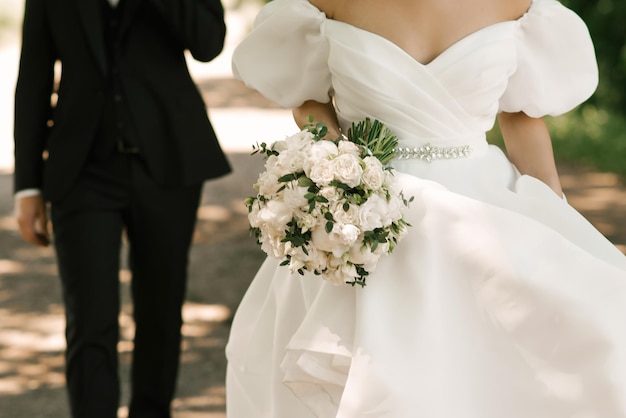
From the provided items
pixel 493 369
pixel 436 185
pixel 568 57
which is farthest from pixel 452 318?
pixel 568 57

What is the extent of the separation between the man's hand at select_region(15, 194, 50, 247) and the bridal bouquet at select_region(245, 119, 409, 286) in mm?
1750

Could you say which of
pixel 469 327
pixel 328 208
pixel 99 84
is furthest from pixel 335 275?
pixel 99 84

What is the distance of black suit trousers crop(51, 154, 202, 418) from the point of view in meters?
4.30

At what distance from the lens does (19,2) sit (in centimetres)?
2320

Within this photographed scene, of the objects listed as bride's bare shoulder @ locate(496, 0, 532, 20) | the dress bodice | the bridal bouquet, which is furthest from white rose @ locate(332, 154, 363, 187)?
bride's bare shoulder @ locate(496, 0, 532, 20)

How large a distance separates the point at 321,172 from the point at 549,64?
1.11m

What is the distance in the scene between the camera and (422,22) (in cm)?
326

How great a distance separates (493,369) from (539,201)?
54 cm

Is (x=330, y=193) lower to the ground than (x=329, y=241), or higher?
higher

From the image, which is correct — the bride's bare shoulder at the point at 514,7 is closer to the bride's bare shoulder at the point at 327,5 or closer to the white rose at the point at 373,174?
the bride's bare shoulder at the point at 327,5

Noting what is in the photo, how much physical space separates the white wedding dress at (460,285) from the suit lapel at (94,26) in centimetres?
107

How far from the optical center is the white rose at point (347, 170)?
111 inches

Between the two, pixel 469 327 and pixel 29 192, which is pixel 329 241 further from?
pixel 29 192

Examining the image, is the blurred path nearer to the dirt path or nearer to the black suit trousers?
the dirt path
